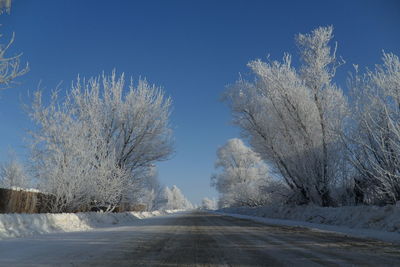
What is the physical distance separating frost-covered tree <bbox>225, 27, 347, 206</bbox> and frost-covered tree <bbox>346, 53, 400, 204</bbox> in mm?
3314

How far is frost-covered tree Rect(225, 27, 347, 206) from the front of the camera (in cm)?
1806

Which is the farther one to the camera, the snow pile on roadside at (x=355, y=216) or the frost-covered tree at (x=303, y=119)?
the frost-covered tree at (x=303, y=119)

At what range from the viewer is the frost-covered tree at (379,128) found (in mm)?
11648

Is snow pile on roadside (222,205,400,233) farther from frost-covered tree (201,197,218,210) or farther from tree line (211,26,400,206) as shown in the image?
frost-covered tree (201,197,218,210)

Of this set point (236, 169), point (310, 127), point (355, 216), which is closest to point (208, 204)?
point (236, 169)

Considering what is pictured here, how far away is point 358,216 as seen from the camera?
12281 mm

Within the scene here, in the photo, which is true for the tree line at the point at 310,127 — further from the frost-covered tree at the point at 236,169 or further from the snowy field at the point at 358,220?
the frost-covered tree at the point at 236,169

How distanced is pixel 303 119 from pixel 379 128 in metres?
6.44

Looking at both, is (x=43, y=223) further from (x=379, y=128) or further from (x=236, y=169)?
(x=236, y=169)

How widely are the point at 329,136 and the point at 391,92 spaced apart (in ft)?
21.9

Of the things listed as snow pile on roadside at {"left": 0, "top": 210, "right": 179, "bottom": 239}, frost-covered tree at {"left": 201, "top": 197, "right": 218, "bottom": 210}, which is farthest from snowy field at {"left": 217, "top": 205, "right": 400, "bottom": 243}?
frost-covered tree at {"left": 201, "top": 197, "right": 218, "bottom": 210}

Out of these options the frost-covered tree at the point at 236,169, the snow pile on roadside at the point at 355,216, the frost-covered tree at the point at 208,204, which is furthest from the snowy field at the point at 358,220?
the frost-covered tree at the point at 208,204

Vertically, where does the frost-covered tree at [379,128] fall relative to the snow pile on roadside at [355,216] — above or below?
above

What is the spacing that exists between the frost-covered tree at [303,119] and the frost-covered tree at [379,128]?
3314mm
